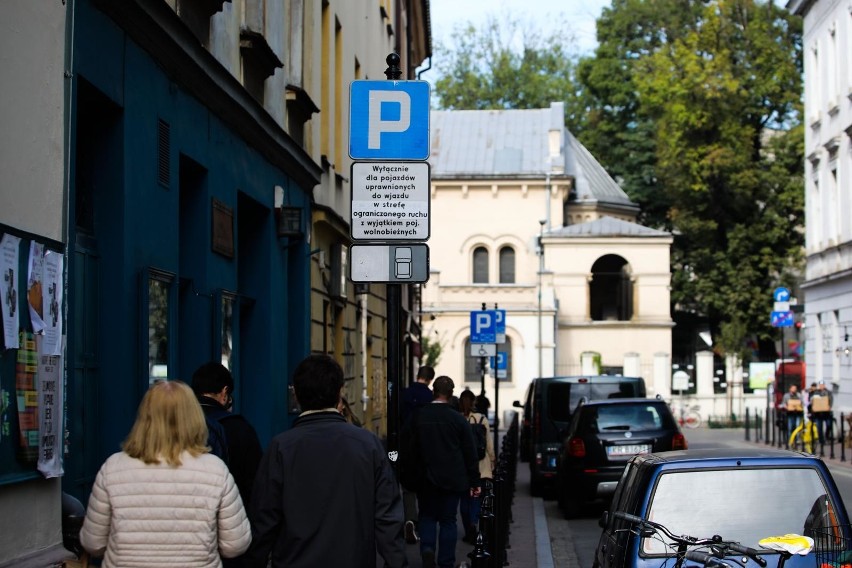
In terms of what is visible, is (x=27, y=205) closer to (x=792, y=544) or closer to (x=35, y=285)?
(x=35, y=285)

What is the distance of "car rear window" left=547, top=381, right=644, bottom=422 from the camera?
21.6 meters

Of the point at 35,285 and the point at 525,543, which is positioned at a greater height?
the point at 35,285

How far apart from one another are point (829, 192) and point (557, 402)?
777 inches

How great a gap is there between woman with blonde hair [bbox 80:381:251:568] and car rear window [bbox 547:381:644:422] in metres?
16.5

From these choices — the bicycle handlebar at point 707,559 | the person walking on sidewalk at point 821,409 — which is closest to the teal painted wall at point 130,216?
the bicycle handlebar at point 707,559

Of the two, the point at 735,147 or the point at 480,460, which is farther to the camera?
the point at 735,147

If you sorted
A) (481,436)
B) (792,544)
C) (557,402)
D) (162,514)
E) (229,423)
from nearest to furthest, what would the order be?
(162,514), (792,544), (229,423), (481,436), (557,402)

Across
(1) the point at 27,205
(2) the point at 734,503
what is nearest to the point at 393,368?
(2) the point at 734,503

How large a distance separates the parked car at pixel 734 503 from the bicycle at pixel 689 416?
43.0 m

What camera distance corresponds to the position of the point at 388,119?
930 centimetres

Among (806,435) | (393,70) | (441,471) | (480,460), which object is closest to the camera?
(393,70)

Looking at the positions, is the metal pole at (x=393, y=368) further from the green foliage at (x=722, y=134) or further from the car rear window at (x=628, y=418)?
the green foliage at (x=722, y=134)

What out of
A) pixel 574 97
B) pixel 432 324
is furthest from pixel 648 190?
pixel 432 324

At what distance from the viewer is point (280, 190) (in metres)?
15.4
